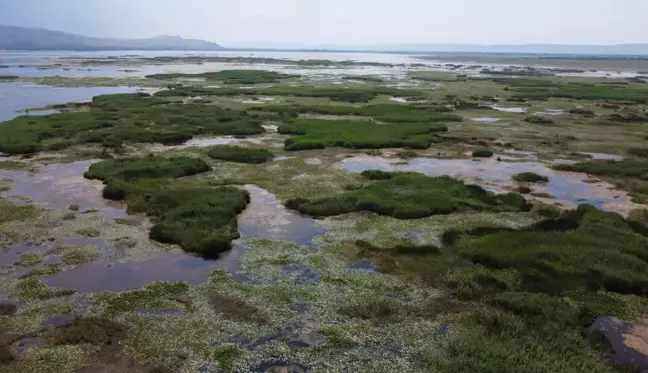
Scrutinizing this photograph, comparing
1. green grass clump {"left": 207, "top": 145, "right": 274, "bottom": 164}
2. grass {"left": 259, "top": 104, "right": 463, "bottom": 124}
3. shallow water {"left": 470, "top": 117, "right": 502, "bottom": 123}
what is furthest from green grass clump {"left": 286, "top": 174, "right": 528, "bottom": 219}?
shallow water {"left": 470, "top": 117, "right": 502, "bottom": 123}

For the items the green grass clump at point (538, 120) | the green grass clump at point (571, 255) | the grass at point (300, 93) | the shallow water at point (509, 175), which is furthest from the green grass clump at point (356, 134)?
the grass at point (300, 93)

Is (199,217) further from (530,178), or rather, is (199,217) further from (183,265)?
(530,178)

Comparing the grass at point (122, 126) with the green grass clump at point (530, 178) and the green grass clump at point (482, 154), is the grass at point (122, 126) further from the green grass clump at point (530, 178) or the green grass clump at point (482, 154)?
the green grass clump at point (530, 178)

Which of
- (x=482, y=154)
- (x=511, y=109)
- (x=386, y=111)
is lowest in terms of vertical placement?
(x=482, y=154)

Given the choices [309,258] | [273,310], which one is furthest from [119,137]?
[273,310]

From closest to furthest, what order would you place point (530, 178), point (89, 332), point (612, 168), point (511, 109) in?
point (89, 332), point (530, 178), point (612, 168), point (511, 109)

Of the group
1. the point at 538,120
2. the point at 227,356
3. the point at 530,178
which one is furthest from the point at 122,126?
the point at 538,120

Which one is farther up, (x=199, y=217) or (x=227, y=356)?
(x=199, y=217)
